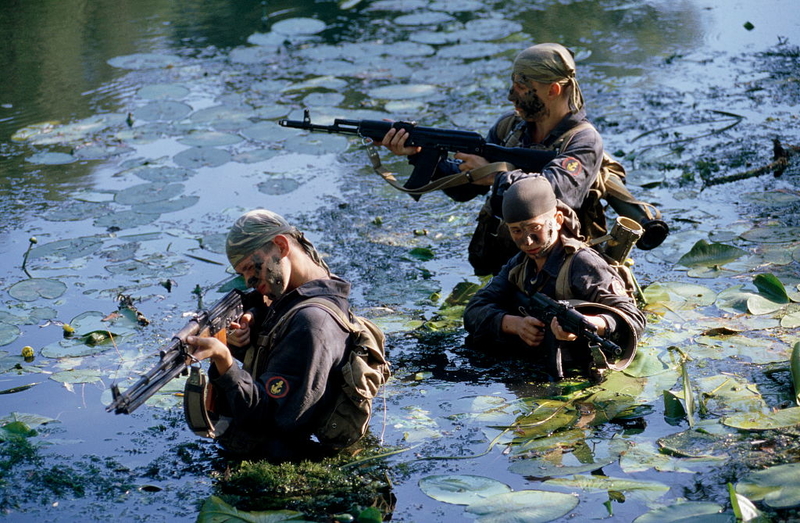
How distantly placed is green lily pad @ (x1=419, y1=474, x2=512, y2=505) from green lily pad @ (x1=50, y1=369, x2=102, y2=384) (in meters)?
2.06

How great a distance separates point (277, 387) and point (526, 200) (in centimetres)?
153

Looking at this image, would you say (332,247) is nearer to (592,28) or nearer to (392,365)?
(392,365)

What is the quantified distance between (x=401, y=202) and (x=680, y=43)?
461 cm

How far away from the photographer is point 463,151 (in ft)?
19.0

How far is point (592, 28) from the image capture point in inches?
433

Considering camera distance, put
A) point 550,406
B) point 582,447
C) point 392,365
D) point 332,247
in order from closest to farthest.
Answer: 1. point 582,447
2. point 550,406
3. point 392,365
4. point 332,247

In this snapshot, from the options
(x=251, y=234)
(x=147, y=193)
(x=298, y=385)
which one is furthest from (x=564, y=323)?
(x=147, y=193)

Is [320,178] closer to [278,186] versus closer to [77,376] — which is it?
[278,186]

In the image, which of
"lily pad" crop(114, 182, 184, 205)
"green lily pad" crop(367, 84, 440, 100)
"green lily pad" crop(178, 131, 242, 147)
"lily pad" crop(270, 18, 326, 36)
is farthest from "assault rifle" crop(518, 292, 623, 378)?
"lily pad" crop(270, 18, 326, 36)

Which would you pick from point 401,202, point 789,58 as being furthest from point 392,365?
point 789,58

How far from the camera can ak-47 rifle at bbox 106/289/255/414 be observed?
11.1 ft

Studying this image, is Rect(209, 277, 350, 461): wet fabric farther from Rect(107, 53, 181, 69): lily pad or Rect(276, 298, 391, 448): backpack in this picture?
Rect(107, 53, 181, 69): lily pad

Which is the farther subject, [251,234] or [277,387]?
[251,234]

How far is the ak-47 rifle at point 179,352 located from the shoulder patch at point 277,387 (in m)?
0.33
